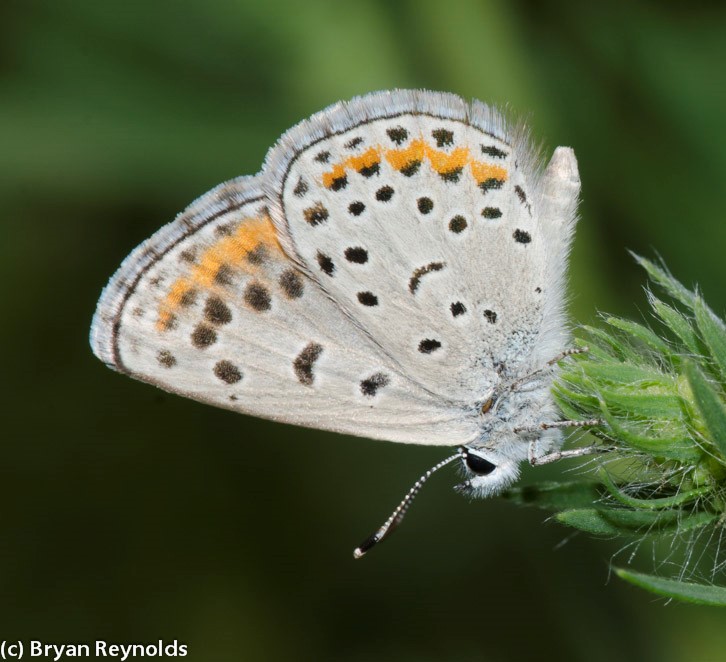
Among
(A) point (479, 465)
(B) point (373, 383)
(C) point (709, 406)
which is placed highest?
(B) point (373, 383)

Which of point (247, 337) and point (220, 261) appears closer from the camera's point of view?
point (247, 337)

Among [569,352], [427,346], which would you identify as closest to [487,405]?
[427,346]

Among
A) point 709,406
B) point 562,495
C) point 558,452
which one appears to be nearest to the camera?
point 709,406

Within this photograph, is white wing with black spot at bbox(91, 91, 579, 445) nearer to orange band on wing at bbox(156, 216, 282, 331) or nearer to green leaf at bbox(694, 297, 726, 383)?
orange band on wing at bbox(156, 216, 282, 331)

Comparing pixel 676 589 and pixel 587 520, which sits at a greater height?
pixel 587 520

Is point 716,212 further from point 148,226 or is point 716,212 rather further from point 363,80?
point 148,226

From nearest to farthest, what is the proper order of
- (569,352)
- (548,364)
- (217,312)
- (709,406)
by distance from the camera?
(709,406) < (569,352) < (548,364) < (217,312)

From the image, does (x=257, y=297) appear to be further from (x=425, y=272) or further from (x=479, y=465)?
(x=479, y=465)
